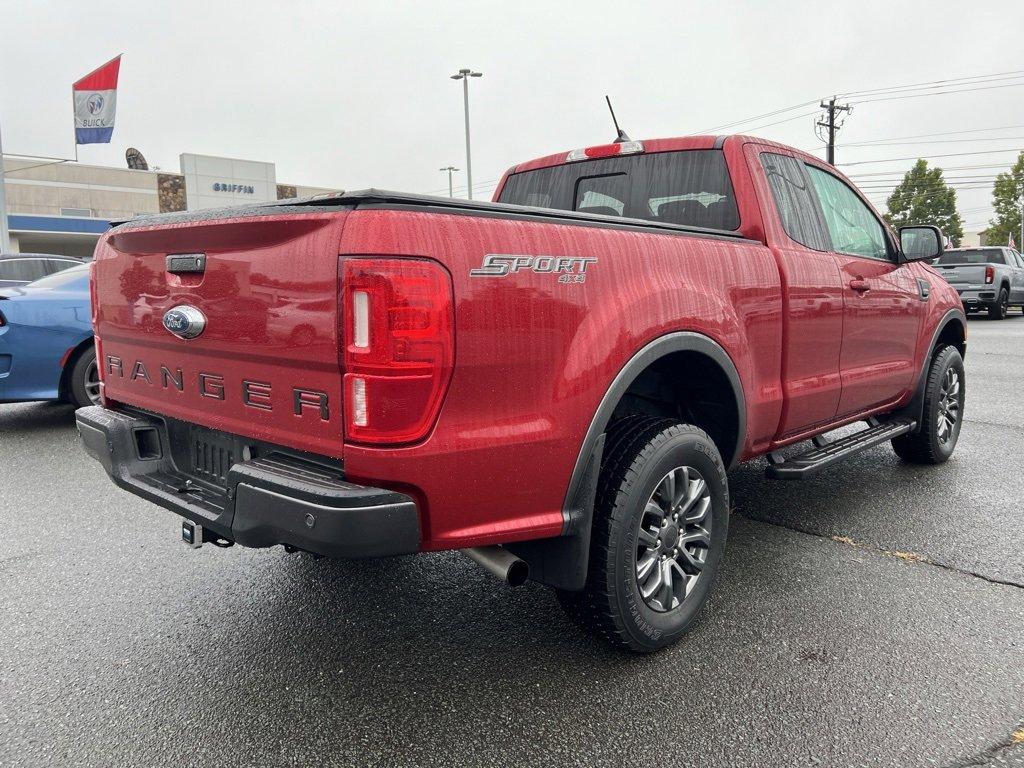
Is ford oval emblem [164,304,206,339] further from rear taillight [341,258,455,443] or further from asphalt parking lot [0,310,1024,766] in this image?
asphalt parking lot [0,310,1024,766]

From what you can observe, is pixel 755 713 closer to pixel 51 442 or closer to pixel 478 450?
pixel 478 450

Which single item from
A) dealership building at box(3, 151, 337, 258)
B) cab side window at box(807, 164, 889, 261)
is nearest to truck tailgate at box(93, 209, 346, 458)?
cab side window at box(807, 164, 889, 261)

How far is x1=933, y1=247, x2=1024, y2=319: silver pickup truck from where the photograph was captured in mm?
19641

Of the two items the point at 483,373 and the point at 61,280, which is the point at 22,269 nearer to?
the point at 61,280

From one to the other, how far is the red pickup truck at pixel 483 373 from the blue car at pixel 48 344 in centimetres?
380

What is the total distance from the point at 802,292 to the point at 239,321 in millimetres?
2457

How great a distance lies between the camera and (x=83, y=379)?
671 centimetres

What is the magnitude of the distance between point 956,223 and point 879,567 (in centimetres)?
6073

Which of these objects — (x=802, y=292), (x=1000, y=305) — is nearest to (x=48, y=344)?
(x=802, y=292)

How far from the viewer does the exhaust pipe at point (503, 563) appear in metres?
2.38

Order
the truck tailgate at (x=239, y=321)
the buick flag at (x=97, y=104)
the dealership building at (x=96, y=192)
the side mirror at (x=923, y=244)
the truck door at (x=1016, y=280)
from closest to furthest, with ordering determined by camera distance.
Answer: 1. the truck tailgate at (x=239, y=321)
2. the side mirror at (x=923, y=244)
3. the truck door at (x=1016, y=280)
4. the buick flag at (x=97, y=104)
5. the dealership building at (x=96, y=192)

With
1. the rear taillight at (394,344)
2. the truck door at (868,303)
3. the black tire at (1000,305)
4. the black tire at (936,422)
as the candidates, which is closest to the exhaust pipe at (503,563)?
the rear taillight at (394,344)

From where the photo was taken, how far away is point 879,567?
141 inches

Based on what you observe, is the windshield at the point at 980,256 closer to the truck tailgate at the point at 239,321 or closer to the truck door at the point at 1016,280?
the truck door at the point at 1016,280
